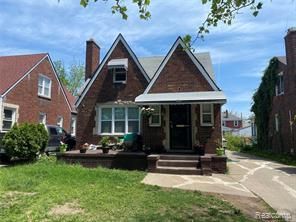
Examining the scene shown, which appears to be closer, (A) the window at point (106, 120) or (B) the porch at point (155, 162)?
(B) the porch at point (155, 162)

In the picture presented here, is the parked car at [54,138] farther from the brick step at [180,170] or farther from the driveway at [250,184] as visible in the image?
the driveway at [250,184]

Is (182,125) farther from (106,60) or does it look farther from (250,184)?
(106,60)

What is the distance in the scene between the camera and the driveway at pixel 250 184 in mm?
8359

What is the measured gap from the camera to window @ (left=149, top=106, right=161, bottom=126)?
15.9m

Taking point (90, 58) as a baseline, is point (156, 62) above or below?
below

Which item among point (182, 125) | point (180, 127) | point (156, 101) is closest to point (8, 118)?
point (156, 101)

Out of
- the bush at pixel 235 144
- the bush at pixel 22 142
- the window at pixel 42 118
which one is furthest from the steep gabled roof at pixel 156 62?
the bush at pixel 235 144

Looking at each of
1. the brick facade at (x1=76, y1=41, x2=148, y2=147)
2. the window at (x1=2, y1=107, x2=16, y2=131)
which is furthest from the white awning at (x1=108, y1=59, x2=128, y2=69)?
the window at (x1=2, y1=107, x2=16, y2=131)

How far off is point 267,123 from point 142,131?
622 inches

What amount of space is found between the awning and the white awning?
3.23 m

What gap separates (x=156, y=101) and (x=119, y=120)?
396 cm

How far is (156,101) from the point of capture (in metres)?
14.3

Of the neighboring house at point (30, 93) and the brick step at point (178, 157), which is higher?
the neighboring house at point (30, 93)

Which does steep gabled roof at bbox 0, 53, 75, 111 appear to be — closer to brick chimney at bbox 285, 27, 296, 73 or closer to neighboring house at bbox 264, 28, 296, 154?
brick chimney at bbox 285, 27, 296, 73
